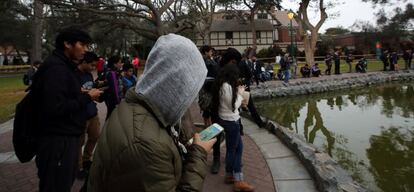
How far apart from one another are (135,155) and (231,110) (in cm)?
274

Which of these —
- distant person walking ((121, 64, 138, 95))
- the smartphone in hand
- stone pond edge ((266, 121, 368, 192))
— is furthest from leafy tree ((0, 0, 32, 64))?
the smartphone in hand

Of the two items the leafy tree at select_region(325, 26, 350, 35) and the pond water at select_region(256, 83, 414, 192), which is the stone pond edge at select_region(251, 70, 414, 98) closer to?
the pond water at select_region(256, 83, 414, 192)

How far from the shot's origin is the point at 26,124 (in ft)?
7.38

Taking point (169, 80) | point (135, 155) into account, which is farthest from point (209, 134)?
point (135, 155)

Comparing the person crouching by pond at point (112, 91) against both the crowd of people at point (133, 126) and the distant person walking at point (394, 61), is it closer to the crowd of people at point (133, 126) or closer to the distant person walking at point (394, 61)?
the crowd of people at point (133, 126)

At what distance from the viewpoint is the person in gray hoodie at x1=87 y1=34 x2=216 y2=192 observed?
1076 mm

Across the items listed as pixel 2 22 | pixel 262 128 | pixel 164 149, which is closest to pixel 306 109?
pixel 262 128

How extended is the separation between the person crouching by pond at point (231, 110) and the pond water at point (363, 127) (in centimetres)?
177

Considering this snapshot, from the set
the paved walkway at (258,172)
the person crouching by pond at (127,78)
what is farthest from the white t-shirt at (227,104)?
the person crouching by pond at (127,78)

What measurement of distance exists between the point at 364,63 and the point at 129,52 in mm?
32099

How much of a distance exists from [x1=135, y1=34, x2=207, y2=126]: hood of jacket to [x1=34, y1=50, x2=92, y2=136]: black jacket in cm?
118

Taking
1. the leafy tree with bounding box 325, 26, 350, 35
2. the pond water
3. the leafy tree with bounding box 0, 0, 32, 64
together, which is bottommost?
the pond water

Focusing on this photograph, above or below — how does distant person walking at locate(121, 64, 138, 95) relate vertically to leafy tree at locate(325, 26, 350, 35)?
below

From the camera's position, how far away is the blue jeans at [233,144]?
377 centimetres
